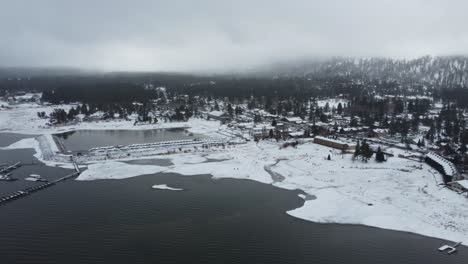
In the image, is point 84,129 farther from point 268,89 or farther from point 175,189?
point 268,89

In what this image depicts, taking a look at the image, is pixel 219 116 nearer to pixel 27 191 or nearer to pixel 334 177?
pixel 334 177

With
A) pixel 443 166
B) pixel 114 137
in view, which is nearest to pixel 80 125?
pixel 114 137

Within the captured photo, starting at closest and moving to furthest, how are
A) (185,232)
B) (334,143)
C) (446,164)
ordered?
(185,232), (446,164), (334,143)

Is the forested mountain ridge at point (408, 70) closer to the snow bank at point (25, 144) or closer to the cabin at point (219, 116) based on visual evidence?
the cabin at point (219, 116)

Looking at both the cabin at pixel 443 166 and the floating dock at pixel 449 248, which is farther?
the cabin at pixel 443 166

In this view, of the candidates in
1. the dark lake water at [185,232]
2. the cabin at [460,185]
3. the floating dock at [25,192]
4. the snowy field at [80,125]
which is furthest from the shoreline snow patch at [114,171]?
the cabin at [460,185]
